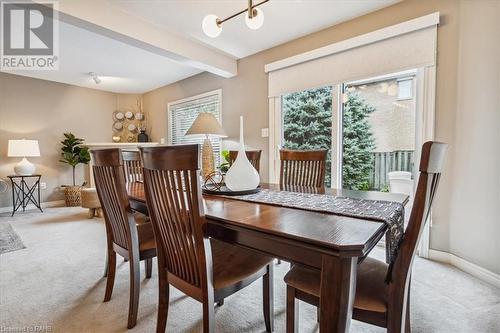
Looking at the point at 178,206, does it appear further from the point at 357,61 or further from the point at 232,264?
the point at 357,61

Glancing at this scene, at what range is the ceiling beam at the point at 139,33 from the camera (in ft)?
7.25

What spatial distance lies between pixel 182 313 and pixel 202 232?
0.90 meters

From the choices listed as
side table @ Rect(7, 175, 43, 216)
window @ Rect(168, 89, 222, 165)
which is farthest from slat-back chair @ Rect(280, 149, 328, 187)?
side table @ Rect(7, 175, 43, 216)

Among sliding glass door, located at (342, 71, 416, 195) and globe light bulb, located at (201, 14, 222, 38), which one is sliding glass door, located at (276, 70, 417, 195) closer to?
sliding glass door, located at (342, 71, 416, 195)

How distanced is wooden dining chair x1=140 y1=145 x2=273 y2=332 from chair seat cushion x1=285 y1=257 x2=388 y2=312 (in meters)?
0.24

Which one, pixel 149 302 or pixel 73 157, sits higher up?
pixel 73 157

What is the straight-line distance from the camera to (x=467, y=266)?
209 centimetres

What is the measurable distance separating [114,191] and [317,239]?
1.24 metres

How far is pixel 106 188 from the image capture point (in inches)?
62.8

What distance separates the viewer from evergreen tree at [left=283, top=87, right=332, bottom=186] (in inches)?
118

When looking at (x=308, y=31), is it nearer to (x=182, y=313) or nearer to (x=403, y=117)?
(x=403, y=117)

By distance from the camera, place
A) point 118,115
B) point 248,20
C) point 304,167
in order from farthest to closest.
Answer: point 118,115, point 304,167, point 248,20

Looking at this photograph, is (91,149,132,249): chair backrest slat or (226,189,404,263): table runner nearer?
(226,189,404,263): table runner

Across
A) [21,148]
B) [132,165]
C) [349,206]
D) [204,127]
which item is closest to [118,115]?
[21,148]
